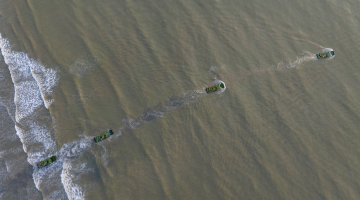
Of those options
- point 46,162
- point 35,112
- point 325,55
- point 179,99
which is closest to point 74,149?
point 46,162

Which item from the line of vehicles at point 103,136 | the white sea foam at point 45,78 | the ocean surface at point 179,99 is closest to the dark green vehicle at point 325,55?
the ocean surface at point 179,99

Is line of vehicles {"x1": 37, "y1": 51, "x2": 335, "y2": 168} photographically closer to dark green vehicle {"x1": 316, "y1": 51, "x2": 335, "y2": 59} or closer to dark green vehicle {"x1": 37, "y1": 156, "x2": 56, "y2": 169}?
dark green vehicle {"x1": 37, "y1": 156, "x2": 56, "y2": 169}

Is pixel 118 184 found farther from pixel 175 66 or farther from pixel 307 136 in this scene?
pixel 307 136

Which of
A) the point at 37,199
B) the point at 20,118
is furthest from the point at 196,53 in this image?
the point at 37,199

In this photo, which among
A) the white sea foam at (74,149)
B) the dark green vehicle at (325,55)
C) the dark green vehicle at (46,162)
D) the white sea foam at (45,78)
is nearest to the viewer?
the dark green vehicle at (46,162)

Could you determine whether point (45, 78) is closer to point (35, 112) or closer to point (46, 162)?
point (35, 112)

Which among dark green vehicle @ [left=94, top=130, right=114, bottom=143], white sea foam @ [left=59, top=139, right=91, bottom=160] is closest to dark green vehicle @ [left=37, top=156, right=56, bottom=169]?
white sea foam @ [left=59, top=139, right=91, bottom=160]

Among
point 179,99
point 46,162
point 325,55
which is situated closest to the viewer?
point 46,162

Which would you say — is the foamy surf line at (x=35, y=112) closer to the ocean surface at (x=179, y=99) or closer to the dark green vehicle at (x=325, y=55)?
the ocean surface at (x=179, y=99)
